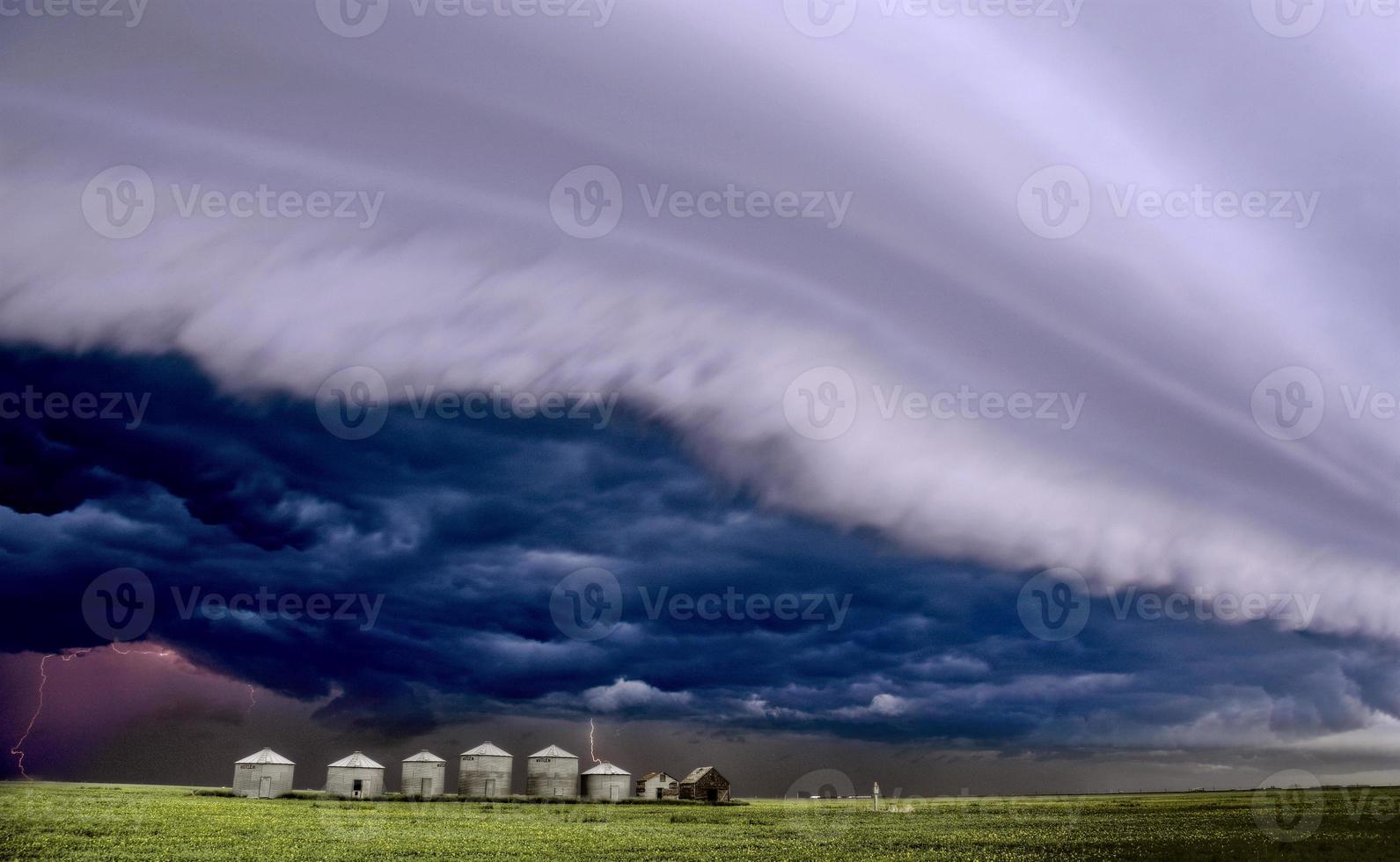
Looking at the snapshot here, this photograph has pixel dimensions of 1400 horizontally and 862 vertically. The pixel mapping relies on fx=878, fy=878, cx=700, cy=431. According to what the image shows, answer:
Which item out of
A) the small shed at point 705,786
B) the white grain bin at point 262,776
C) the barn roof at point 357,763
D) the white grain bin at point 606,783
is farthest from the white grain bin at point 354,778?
the small shed at point 705,786

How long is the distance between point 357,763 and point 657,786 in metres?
42.4

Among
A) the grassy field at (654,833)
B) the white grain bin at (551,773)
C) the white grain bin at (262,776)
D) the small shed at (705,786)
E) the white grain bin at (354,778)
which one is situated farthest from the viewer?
the small shed at (705,786)

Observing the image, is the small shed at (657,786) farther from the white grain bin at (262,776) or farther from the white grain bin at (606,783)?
the white grain bin at (262,776)

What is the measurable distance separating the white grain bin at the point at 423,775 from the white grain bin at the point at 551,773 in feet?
38.3

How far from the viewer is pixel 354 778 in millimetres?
108375

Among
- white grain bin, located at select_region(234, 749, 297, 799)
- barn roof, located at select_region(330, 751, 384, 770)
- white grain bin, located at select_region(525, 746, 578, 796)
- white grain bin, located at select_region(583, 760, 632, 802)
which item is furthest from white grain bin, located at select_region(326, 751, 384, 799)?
white grain bin, located at select_region(583, 760, 632, 802)

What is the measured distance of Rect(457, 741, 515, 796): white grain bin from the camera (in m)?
115

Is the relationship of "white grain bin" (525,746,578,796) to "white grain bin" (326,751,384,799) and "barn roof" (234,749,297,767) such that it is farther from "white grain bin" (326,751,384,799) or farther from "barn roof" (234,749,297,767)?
"barn roof" (234,749,297,767)

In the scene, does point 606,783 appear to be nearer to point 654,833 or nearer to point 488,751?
point 488,751

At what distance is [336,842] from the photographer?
48875 millimetres

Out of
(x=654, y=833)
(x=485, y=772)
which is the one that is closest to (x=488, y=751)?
(x=485, y=772)

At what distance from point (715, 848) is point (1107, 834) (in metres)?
27.3

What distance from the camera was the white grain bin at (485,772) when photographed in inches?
4525

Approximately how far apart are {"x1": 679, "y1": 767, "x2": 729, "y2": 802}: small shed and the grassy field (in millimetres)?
43124
